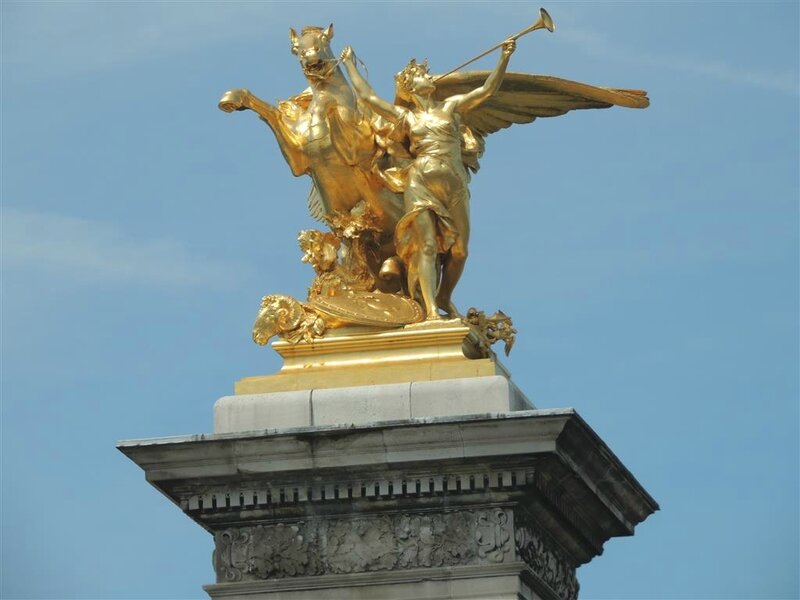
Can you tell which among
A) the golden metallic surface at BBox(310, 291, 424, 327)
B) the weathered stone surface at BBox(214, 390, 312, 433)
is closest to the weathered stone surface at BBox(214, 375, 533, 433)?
the weathered stone surface at BBox(214, 390, 312, 433)

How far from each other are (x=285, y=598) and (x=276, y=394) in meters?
1.92

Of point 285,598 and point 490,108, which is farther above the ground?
point 490,108

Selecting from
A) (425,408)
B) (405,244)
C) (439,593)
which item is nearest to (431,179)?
(405,244)

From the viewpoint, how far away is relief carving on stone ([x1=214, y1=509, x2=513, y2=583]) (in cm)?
2505

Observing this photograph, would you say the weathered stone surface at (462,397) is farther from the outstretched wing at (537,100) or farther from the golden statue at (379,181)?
the outstretched wing at (537,100)

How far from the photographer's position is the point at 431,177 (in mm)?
26672

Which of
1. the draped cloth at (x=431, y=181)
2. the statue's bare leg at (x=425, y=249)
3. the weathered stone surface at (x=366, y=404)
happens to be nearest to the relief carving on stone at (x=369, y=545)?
the weathered stone surface at (x=366, y=404)

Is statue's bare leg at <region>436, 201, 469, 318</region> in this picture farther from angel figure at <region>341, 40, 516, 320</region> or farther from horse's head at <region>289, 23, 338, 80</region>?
horse's head at <region>289, 23, 338, 80</region>

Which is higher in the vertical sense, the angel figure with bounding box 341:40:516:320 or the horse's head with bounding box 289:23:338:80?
the horse's head with bounding box 289:23:338:80

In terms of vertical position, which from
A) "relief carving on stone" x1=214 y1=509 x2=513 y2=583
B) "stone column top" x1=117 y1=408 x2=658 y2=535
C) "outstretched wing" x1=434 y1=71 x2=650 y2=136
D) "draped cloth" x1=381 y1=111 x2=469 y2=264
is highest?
"outstretched wing" x1=434 y1=71 x2=650 y2=136

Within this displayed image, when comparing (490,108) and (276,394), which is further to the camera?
(490,108)

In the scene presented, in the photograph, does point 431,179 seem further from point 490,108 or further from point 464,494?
point 464,494

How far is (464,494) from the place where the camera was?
25.2m

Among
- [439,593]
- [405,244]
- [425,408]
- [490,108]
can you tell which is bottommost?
[439,593]
